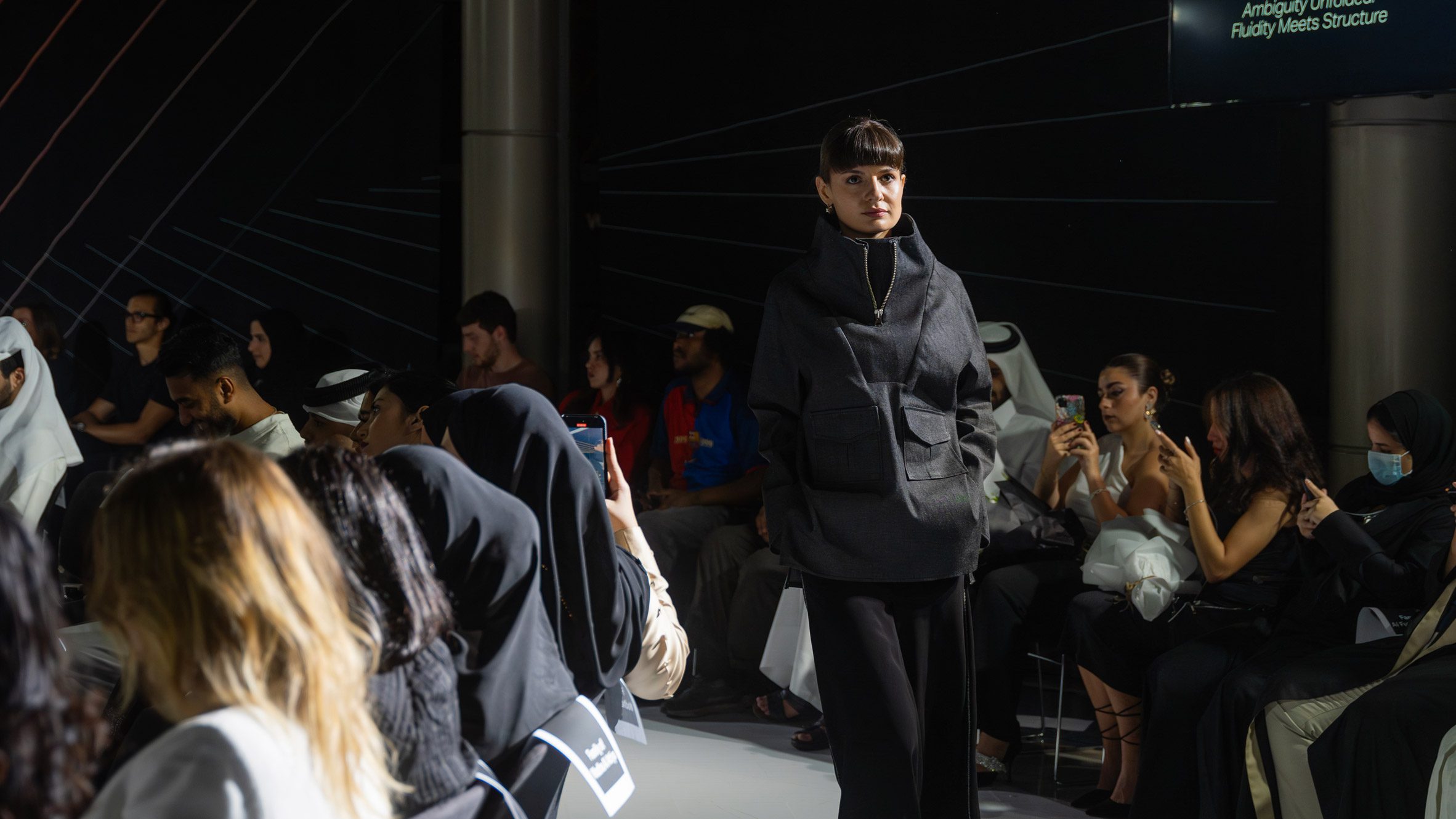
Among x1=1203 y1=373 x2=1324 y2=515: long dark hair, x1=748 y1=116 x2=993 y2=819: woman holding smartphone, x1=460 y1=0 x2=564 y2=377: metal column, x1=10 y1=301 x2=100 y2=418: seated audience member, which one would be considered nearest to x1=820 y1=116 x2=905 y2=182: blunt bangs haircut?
x1=748 y1=116 x2=993 y2=819: woman holding smartphone

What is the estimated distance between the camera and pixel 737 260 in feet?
20.7

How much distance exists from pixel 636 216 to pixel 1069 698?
3030 mm

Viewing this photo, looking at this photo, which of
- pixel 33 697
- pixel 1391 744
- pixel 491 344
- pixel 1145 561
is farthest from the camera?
pixel 491 344

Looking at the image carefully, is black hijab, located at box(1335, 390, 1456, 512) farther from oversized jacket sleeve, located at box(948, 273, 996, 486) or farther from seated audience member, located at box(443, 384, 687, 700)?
seated audience member, located at box(443, 384, 687, 700)

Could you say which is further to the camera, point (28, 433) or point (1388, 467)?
point (28, 433)

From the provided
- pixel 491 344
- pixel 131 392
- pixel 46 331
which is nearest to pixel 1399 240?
pixel 491 344

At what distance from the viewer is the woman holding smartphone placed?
102 inches

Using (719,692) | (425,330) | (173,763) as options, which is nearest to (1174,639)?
(719,692)

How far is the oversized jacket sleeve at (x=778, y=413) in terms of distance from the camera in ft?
8.89

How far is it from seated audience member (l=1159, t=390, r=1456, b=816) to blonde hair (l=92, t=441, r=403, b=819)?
2.37 m

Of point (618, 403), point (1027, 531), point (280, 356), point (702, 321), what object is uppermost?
point (702, 321)

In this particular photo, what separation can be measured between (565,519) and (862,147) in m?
→ 0.95

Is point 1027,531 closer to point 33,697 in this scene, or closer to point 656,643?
point 656,643

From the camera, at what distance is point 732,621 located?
4926mm
